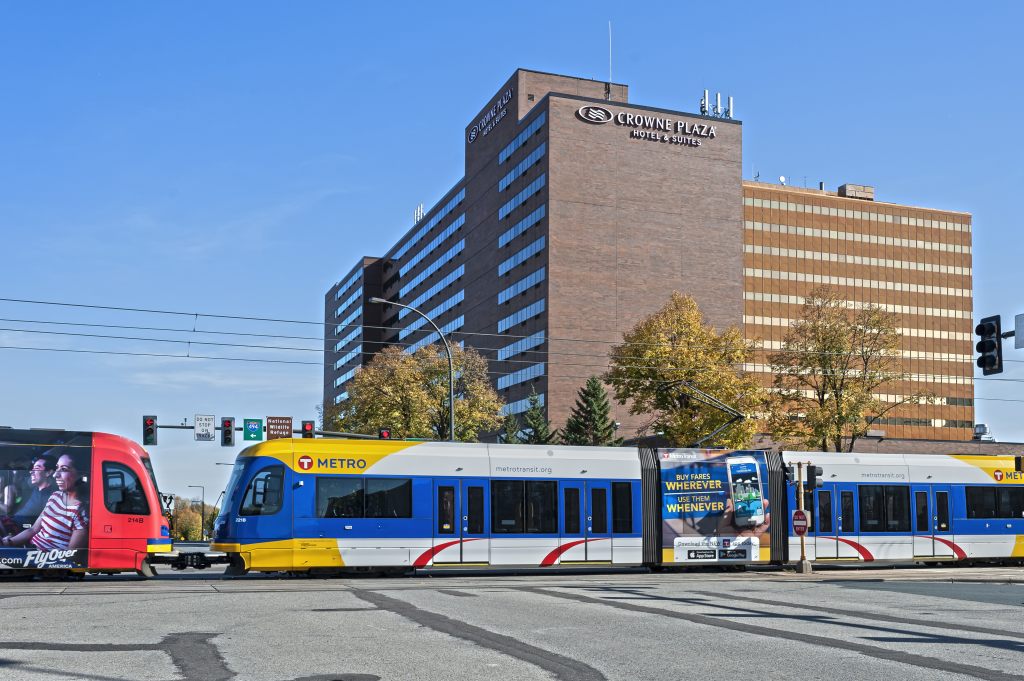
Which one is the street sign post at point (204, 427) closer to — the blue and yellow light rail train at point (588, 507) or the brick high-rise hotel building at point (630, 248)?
the blue and yellow light rail train at point (588, 507)

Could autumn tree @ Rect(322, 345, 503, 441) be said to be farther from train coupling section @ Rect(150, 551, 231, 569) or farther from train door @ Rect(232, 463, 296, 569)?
train door @ Rect(232, 463, 296, 569)

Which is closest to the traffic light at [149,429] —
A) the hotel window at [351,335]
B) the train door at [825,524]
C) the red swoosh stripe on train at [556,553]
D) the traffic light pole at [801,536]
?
the red swoosh stripe on train at [556,553]

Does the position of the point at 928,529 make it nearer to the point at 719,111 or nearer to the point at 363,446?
the point at 363,446

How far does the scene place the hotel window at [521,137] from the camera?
94.2m

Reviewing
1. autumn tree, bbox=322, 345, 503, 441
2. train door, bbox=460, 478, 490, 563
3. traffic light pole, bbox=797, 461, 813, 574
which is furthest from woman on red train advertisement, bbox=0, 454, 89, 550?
autumn tree, bbox=322, 345, 503, 441

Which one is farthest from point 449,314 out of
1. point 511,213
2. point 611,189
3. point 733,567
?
point 733,567

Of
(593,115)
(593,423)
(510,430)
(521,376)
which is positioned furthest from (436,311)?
(593,423)

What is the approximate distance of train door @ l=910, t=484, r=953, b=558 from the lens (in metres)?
31.8

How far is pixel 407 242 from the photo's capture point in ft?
464

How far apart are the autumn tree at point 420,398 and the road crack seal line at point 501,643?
48274 millimetres

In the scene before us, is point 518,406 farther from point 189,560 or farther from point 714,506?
point 189,560

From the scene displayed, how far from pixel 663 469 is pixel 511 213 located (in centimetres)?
7348

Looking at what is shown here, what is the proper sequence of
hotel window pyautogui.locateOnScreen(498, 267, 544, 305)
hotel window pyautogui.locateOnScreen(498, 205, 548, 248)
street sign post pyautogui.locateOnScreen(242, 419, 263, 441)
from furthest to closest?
hotel window pyautogui.locateOnScreen(498, 205, 548, 248)
hotel window pyautogui.locateOnScreen(498, 267, 544, 305)
street sign post pyautogui.locateOnScreen(242, 419, 263, 441)

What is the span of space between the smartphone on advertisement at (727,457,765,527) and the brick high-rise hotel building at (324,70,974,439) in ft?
158
